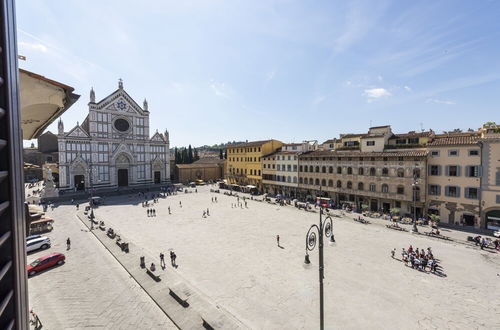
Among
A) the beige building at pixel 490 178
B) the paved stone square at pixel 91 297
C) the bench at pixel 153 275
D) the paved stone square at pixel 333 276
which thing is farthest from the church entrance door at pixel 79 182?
the beige building at pixel 490 178

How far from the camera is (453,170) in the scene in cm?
2923

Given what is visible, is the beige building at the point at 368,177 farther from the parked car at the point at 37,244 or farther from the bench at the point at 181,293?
the parked car at the point at 37,244

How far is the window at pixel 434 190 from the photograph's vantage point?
30.5 m

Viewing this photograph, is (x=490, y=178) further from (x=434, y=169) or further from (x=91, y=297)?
(x=91, y=297)

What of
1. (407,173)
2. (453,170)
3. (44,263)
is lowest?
(44,263)

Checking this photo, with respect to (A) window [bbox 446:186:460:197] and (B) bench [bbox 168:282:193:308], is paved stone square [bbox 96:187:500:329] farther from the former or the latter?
(A) window [bbox 446:186:460:197]

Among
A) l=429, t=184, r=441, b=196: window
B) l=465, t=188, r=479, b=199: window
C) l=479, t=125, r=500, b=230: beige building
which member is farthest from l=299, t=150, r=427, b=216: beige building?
l=479, t=125, r=500, b=230: beige building

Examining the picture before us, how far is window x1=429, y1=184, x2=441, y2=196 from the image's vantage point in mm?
30453

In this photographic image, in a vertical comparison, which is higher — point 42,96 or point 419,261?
point 42,96

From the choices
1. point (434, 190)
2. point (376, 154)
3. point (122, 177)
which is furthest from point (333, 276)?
point (122, 177)

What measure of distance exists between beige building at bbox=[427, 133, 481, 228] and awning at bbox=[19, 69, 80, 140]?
37.7 m

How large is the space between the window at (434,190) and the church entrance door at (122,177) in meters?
63.4

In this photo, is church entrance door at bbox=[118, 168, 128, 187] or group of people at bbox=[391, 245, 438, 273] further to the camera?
church entrance door at bbox=[118, 168, 128, 187]

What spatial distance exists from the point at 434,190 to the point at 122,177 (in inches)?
2525
